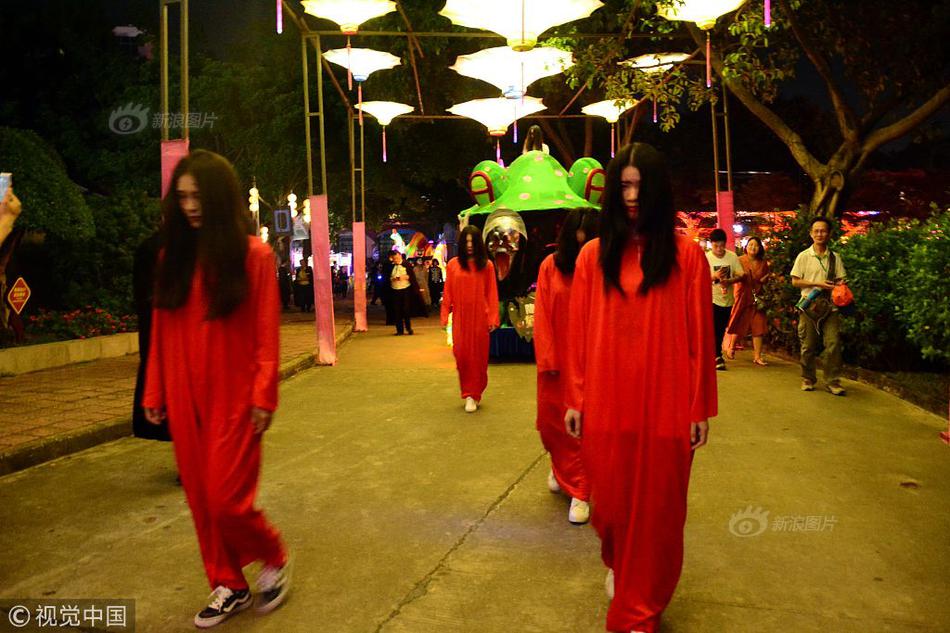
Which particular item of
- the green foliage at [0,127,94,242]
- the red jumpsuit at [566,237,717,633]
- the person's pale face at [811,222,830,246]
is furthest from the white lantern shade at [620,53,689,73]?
the red jumpsuit at [566,237,717,633]

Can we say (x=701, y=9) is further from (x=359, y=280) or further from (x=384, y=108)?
(x=359, y=280)

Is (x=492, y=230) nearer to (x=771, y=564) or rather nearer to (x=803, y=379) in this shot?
(x=803, y=379)

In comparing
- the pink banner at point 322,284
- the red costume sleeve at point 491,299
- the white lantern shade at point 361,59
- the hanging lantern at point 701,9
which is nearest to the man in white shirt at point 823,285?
the hanging lantern at point 701,9

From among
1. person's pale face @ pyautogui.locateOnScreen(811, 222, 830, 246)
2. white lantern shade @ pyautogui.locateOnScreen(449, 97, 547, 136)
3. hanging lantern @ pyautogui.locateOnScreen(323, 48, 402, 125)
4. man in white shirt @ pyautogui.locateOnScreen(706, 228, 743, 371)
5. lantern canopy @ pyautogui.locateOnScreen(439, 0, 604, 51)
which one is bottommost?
man in white shirt @ pyautogui.locateOnScreen(706, 228, 743, 371)

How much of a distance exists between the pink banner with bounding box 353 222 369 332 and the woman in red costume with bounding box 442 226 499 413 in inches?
408

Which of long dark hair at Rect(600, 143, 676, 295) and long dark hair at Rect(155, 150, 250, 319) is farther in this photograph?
long dark hair at Rect(155, 150, 250, 319)

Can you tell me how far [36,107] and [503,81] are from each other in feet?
68.2

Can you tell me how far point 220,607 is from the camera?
3.65 metres

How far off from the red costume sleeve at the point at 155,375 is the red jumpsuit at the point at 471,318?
16.0 feet

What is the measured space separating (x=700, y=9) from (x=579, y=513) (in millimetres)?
7242

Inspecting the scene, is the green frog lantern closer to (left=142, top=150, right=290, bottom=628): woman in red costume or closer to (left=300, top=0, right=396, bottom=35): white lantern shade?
(left=300, top=0, right=396, bottom=35): white lantern shade

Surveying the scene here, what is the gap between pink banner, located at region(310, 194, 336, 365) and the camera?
12.8 metres

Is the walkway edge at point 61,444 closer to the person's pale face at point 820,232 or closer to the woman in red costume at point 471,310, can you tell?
the woman in red costume at point 471,310

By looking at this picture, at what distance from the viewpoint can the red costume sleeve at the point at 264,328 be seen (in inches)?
143
